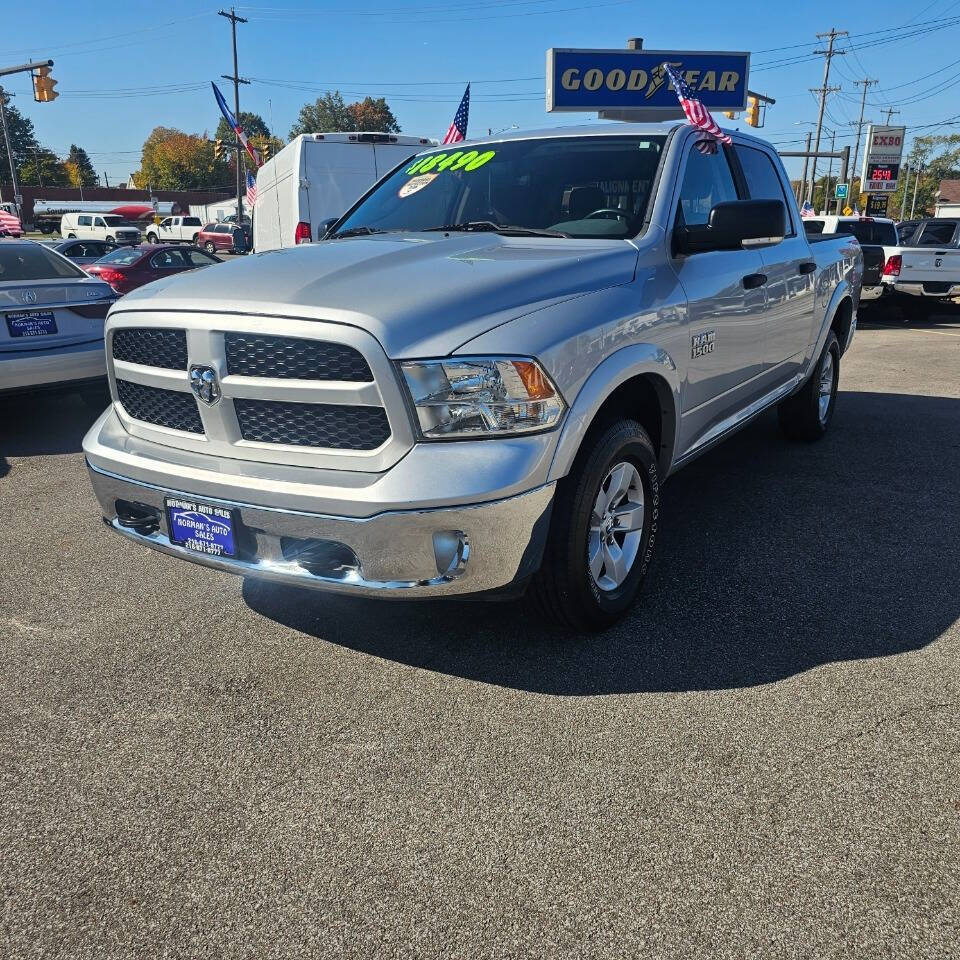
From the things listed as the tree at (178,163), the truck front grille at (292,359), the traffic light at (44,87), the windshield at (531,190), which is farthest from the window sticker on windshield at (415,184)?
the tree at (178,163)

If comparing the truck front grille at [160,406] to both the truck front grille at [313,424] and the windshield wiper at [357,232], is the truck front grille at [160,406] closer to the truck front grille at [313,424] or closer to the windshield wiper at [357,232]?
the truck front grille at [313,424]

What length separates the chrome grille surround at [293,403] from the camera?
8.35 feet

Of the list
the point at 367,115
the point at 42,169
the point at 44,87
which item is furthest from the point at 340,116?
the point at 44,87

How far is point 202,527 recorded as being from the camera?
→ 112 inches

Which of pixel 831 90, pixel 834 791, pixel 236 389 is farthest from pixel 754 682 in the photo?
pixel 831 90

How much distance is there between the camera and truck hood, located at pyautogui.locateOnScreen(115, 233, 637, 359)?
258 centimetres

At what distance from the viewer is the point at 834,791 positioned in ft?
7.89

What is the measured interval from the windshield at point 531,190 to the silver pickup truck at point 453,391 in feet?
0.05

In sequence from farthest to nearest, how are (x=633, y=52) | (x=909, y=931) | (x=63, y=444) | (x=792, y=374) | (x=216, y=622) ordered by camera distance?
(x=633, y=52) < (x=63, y=444) < (x=792, y=374) < (x=216, y=622) < (x=909, y=931)

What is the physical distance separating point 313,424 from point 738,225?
1.89 meters

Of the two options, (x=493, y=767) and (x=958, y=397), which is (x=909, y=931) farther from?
(x=958, y=397)

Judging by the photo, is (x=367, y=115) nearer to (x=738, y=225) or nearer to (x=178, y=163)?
(x=178, y=163)

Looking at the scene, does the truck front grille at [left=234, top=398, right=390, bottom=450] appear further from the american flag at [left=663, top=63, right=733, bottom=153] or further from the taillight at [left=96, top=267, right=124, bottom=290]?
the taillight at [left=96, top=267, right=124, bottom=290]

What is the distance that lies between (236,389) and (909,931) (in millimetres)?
2304
